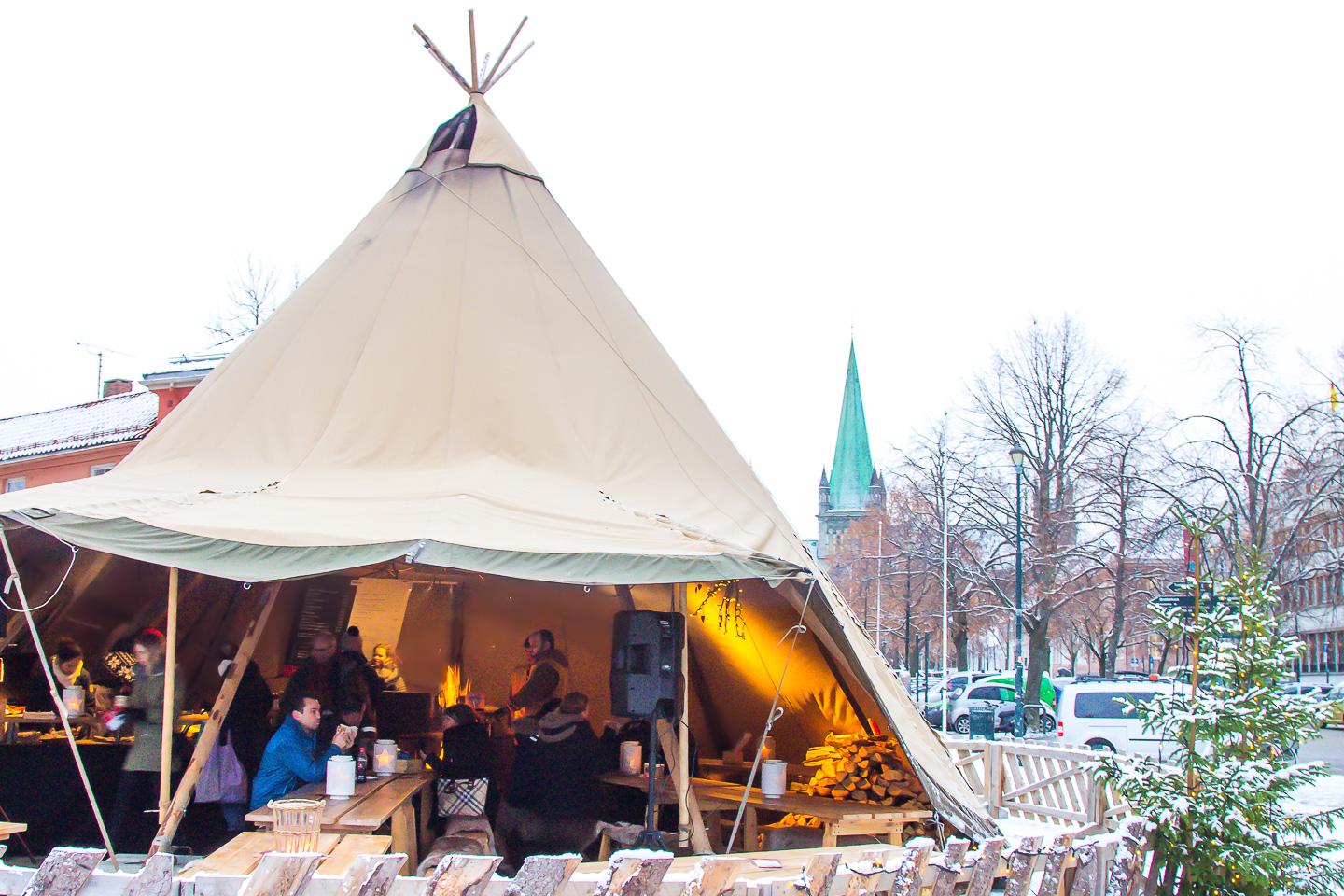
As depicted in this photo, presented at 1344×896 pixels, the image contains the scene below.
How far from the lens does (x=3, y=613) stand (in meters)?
8.56

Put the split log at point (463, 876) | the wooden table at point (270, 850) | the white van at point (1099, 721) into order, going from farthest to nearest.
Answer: the white van at point (1099, 721)
the wooden table at point (270, 850)
the split log at point (463, 876)

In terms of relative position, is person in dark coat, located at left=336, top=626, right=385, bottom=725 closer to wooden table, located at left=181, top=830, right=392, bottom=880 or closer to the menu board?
the menu board

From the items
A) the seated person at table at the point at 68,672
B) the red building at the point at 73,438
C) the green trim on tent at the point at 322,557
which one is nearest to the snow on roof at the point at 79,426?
the red building at the point at 73,438

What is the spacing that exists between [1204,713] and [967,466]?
2827 centimetres

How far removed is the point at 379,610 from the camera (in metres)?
11.6

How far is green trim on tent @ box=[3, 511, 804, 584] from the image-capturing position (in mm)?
5945

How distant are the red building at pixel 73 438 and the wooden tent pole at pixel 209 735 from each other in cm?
2065

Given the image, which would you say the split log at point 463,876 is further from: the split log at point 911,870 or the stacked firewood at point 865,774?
the stacked firewood at point 865,774

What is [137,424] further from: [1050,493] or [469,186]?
[1050,493]

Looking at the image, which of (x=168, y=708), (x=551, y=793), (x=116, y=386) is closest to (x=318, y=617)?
(x=168, y=708)

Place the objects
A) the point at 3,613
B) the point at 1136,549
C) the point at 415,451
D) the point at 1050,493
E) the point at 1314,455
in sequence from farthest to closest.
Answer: the point at 1050,493 → the point at 1136,549 → the point at 1314,455 → the point at 3,613 → the point at 415,451

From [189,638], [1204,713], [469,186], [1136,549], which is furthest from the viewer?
[1136,549]

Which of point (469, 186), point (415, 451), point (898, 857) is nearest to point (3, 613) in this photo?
point (415, 451)

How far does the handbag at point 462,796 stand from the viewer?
7188 mm
